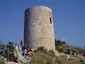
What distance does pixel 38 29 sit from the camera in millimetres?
18094

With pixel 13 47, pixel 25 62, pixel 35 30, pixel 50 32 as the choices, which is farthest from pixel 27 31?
pixel 25 62

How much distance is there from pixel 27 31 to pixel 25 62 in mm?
6478

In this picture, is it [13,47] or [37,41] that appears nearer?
[13,47]

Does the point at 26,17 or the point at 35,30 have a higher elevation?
the point at 26,17

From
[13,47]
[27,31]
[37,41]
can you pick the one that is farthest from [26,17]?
[13,47]

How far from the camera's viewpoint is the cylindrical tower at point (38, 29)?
59.1ft

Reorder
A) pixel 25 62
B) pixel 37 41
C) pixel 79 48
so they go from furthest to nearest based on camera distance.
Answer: pixel 79 48, pixel 37 41, pixel 25 62

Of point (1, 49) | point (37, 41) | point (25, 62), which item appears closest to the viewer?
point (25, 62)

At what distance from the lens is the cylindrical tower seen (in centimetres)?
1800

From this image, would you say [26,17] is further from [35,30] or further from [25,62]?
[25,62]

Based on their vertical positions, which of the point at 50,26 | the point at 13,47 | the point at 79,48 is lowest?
the point at 79,48

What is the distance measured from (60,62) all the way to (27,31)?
6705 mm

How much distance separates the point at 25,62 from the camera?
12.4 m

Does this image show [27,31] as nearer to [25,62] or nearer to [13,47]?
[13,47]
